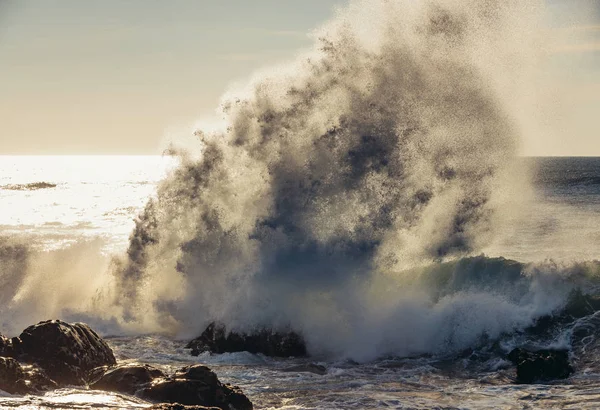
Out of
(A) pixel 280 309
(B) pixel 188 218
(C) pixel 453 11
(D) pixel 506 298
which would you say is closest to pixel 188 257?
(B) pixel 188 218

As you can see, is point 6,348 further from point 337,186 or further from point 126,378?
point 337,186

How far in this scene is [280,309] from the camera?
832 inches

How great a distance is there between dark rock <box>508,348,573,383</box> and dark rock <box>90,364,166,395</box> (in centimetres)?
739

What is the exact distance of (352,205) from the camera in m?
22.4

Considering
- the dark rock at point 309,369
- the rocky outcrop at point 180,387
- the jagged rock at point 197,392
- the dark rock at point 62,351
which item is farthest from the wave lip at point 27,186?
the jagged rock at point 197,392

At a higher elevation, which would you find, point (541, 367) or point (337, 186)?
point (337, 186)

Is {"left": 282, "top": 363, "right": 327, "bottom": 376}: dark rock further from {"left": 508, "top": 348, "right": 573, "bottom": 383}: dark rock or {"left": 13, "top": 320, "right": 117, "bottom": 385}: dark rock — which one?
{"left": 508, "top": 348, "right": 573, "bottom": 383}: dark rock

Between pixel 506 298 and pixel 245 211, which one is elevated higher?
pixel 245 211

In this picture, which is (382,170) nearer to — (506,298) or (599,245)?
(506,298)

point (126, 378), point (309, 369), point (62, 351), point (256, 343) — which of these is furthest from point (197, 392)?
point (256, 343)

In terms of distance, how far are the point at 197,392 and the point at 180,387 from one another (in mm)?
366

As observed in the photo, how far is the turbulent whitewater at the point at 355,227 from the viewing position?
67.2 ft

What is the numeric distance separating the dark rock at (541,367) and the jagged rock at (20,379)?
9290 mm

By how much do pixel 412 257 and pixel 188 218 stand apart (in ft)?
22.7
